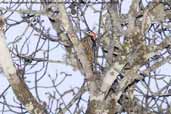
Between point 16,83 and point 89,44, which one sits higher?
point 89,44

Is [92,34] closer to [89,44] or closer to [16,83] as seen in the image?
[89,44]

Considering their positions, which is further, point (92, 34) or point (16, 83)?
point (92, 34)

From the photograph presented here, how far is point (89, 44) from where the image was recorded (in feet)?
13.6

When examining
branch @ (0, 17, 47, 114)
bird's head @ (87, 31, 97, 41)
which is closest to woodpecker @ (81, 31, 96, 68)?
bird's head @ (87, 31, 97, 41)

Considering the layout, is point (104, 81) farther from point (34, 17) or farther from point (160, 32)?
point (34, 17)

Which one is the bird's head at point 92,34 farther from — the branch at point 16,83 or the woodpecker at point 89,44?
the branch at point 16,83

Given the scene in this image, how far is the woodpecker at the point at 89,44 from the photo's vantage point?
4066mm

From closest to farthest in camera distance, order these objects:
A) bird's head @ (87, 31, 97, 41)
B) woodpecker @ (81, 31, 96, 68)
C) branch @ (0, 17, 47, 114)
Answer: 1. branch @ (0, 17, 47, 114)
2. woodpecker @ (81, 31, 96, 68)
3. bird's head @ (87, 31, 97, 41)

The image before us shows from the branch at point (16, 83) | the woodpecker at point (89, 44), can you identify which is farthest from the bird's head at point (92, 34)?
the branch at point (16, 83)

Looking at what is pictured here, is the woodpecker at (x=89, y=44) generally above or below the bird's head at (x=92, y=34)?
below

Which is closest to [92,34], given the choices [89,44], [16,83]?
[89,44]

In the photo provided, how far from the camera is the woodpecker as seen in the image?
407 centimetres

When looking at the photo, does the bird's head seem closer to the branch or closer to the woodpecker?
the woodpecker

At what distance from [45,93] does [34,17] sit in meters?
0.81
